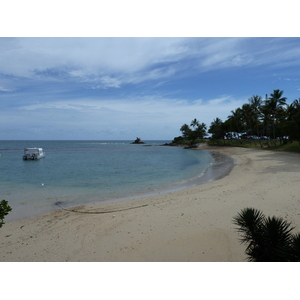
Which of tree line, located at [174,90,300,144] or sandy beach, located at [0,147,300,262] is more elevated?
tree line, located at [174,90,300,144]

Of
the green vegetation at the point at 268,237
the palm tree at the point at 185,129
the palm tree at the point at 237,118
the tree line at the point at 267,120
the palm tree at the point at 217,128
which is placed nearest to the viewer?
the green vegetation at the point at 268,237

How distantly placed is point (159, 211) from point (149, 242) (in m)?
3.12

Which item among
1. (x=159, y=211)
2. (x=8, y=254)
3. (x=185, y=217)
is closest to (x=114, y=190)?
(x=159, y=211)

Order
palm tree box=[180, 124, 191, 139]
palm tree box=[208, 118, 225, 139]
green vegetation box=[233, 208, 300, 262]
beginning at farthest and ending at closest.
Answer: palm tree box=[180, 124, 191, 139], palm tree box=[208, 118, 225, 139], green vegetation box=[233, 208, 300, 262]

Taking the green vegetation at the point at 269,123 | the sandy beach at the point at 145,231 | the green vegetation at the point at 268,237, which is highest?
the green vegetation at the point at 269,123

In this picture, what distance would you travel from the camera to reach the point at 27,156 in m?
→ 45.1

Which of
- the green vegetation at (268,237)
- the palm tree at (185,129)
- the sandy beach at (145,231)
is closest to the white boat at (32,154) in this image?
the sandy beach at (145,231)

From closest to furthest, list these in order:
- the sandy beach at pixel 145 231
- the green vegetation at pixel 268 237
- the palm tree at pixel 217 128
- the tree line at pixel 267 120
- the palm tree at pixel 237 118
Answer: the green vegetation at pixel 268 237 → the sandy beach at pixel 145 231 → the tree line at pixel 267 120 → the palm tree at pixel 237 118 → the palm tree at pixel 217 128

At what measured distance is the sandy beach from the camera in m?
5.71

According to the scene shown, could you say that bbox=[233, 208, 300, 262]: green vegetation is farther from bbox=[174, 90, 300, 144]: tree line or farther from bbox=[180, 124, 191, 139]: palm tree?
bbox=[180, 124, 191, 139]: palm tree

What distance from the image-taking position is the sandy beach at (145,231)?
18.7 ft

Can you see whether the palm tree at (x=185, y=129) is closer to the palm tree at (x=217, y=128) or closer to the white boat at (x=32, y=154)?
the palm tree at (x=217, y=128)

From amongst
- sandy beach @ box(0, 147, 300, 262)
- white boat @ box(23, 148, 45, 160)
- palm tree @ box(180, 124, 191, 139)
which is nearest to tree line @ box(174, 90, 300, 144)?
palm tree @ box(180, 124, 191, 139)

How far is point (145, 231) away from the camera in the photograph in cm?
721
